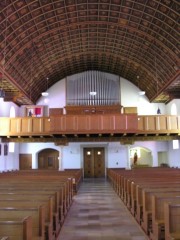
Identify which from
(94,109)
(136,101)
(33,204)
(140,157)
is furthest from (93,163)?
(33,204)

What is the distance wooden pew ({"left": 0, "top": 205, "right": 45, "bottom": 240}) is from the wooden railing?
15815 mm

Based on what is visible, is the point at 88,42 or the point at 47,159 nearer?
the point at 88,42

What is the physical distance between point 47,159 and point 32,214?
2587cm

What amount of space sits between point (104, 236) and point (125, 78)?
2360cm

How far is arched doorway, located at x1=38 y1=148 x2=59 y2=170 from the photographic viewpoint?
30.7 meters

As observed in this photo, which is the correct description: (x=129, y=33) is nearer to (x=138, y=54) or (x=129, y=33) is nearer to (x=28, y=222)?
(x=138, y=54)

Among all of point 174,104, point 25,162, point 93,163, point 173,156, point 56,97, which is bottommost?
point 93,163

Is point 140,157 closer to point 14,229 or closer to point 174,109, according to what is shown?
point 174,109

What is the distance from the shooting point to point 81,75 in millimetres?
29625

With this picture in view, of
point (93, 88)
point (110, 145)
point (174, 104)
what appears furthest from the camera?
point (110, 145)

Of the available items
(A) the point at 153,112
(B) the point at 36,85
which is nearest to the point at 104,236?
(B) the point at 36,85

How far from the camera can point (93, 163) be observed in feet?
99.8

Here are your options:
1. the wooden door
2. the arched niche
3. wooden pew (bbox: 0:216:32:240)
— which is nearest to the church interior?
wooden pew (bbox: 0:216:32:240)

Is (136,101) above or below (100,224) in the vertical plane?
above
